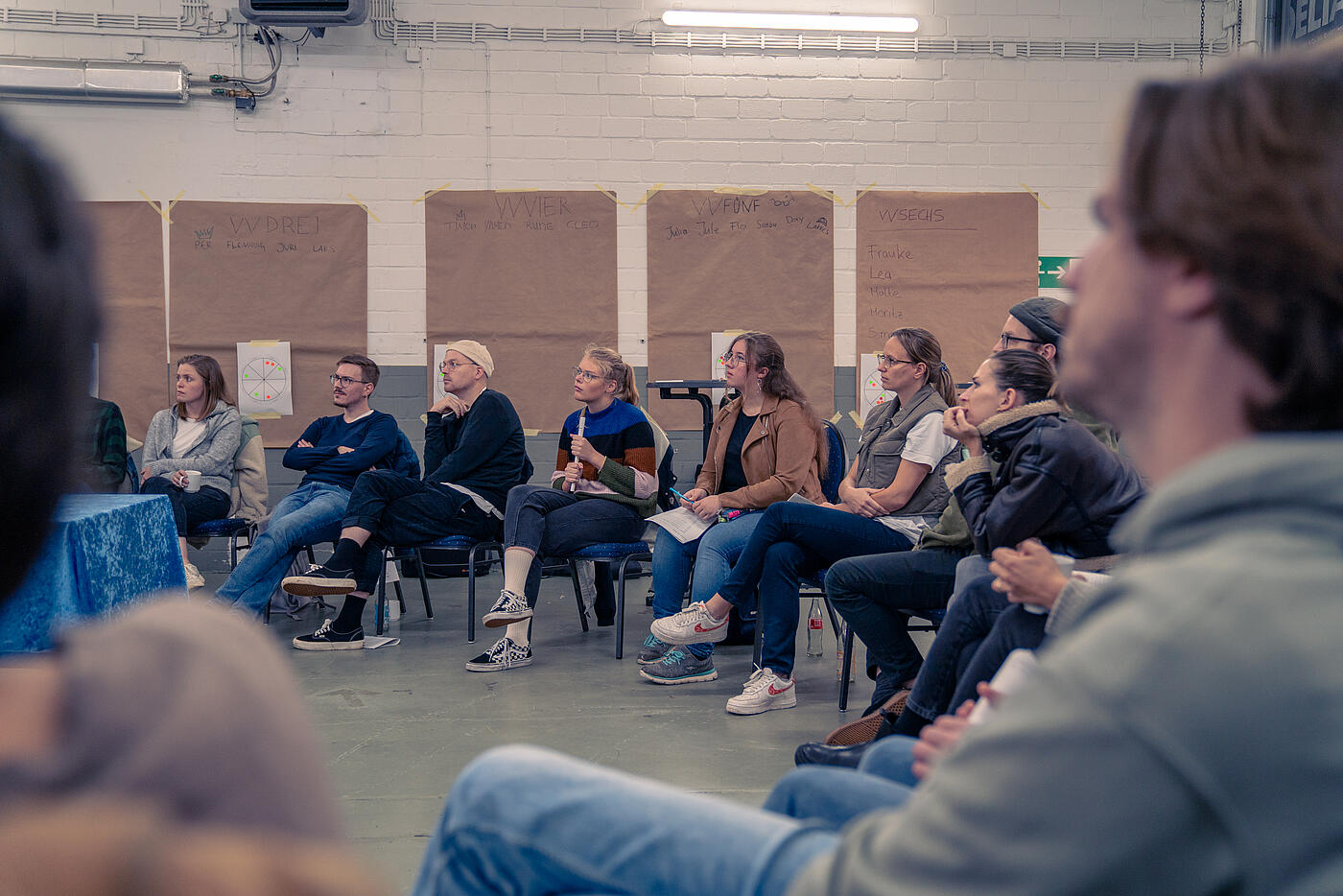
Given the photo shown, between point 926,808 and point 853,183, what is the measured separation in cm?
554

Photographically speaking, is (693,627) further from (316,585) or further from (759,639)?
(316,585)

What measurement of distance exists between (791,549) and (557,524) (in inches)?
42.3

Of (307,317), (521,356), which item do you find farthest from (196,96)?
(521,356)

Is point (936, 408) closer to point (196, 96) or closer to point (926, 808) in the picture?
point (926, 808)

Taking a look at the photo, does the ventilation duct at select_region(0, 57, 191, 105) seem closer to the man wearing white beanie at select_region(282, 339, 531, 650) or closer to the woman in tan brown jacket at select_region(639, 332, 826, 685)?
the man wearing white beanie at select_region(282, 339, 531, 650)

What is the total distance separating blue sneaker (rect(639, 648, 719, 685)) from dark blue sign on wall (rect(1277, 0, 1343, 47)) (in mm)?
4121

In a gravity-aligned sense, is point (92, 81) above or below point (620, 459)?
above

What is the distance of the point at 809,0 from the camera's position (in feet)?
18.6

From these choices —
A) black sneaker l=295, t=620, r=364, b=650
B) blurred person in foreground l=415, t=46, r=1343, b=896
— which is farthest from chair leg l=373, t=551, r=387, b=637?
blurred person in foreground l=415, t=46, r=1343, b=896

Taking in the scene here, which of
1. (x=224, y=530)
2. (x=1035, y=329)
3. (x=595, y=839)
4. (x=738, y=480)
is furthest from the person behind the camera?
(x=224, y=530)

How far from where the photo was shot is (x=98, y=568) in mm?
2387

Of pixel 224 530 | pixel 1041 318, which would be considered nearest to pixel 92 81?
pixel 224 530

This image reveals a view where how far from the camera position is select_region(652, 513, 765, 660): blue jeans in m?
3.52

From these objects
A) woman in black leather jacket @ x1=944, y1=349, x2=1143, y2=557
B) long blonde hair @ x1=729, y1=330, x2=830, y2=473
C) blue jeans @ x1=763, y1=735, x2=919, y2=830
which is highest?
long blonde hair @ x1=729, y1=330, x2=830, y2=473
